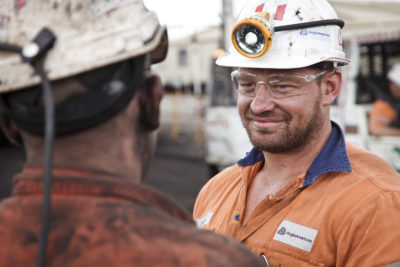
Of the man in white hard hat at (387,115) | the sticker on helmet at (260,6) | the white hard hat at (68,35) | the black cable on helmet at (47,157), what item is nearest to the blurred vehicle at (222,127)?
the man in white hard hat at (387,115)

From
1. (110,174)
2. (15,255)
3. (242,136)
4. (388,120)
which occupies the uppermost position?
(110,174)

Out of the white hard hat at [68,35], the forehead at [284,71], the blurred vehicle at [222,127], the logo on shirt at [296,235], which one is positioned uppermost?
the white hard hat at [68,35]

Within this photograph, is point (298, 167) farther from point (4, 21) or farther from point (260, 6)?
point (4, 21)

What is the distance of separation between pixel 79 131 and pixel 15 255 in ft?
1.09

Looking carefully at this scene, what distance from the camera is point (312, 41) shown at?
2258mm

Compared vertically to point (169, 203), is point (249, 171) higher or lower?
lower

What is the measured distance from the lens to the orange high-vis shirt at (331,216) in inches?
70.7

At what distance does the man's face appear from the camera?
2320mm

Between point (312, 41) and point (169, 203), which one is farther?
point (312, 41)

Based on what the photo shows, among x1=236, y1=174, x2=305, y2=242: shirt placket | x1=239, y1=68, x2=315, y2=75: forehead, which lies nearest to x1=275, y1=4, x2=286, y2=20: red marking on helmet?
x1=239, y1=68, x2=315, y2=75: forehead

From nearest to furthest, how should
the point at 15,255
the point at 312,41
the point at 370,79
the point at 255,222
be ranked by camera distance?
the point at 15,255
the point at 255,222
the point at 312,41
the point at 370,79

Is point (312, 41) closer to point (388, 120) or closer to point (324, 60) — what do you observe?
point (324, 60)

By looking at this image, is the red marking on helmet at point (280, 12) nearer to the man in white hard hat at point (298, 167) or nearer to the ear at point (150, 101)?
the man in white hard hat at point (298, 167)

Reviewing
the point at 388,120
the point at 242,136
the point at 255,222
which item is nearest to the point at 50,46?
the point at 255,222
